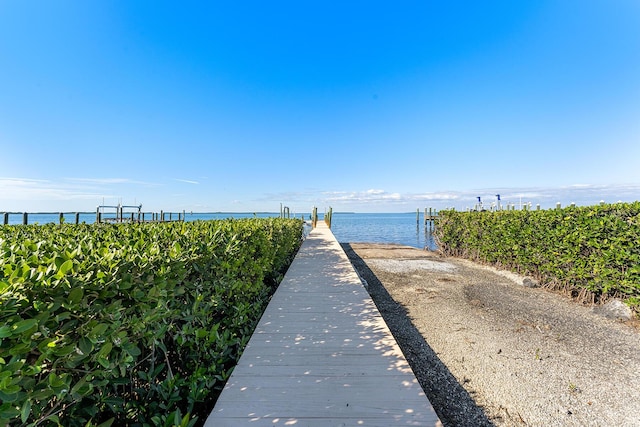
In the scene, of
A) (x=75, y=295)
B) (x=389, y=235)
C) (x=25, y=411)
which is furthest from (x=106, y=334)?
(x=389, y=235)

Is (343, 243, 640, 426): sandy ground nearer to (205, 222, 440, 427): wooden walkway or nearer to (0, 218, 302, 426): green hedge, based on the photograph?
(205, 222, 440, 427): wooden walkway

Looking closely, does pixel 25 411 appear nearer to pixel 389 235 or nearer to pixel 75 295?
pixel 75 295

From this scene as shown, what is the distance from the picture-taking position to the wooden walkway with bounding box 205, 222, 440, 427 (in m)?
1.73

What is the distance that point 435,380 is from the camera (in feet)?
9.32

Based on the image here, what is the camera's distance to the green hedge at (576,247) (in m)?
4.85

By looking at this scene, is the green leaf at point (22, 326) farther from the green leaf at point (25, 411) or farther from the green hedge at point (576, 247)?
the green hedge at point (576, 247)

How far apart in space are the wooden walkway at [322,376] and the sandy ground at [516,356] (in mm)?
664

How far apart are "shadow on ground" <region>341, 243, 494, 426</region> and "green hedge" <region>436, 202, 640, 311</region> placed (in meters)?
3.78

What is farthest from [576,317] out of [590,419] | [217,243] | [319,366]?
[217,243]

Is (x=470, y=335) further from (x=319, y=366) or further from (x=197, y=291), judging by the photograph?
(x=197, y=291)

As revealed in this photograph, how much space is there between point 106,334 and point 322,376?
1561 mm

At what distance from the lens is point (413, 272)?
8.30 metres

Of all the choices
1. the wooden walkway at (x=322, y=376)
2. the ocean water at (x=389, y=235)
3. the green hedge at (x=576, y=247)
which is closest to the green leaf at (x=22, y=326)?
the wooden walkway at (x=322, y=376)

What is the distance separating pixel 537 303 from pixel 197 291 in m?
6.23
